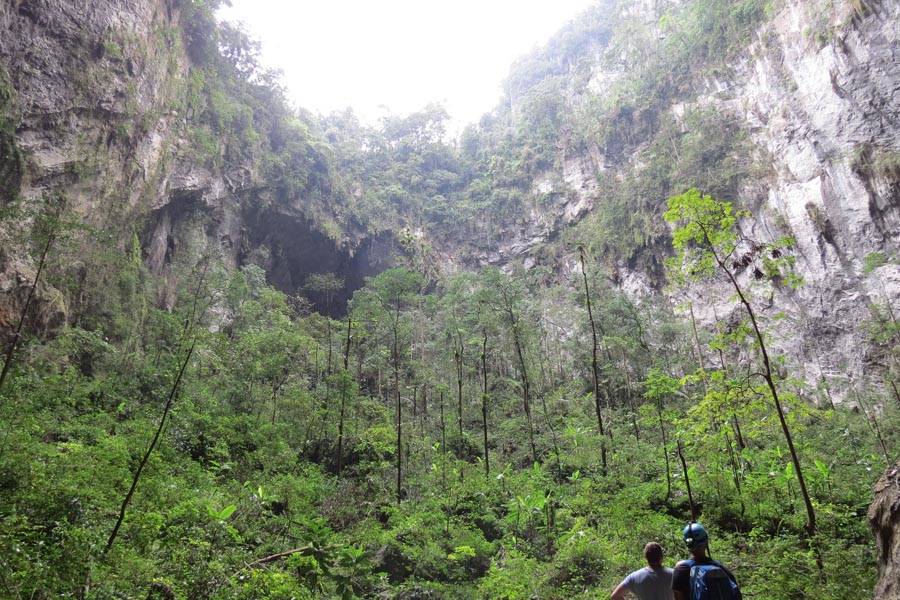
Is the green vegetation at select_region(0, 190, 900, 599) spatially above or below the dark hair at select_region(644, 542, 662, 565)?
above

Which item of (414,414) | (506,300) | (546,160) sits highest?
(546,160)

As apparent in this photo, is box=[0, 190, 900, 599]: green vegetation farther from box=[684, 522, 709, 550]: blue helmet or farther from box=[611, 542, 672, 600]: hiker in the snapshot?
box=[684, 522, 709, 550]: blue helmet

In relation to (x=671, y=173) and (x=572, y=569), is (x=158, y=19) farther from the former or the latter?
(x=671, y=173)

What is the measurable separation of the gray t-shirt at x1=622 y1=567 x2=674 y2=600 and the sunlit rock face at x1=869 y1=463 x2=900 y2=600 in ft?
5.64

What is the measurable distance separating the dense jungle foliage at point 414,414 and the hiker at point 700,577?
2892 millimetres

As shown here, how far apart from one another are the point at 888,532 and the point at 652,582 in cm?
216

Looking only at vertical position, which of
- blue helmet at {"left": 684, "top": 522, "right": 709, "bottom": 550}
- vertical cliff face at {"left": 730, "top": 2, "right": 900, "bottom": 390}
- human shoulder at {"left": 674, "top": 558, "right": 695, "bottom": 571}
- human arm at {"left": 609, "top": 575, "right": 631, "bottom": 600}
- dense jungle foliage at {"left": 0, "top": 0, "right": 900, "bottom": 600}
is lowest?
human arm at {"left": 609, "top": 575, "right": 631, "bottom": 600}

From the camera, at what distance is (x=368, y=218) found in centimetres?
3781

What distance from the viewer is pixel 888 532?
4027 millimetres

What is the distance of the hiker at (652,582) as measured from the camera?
3.63 meters

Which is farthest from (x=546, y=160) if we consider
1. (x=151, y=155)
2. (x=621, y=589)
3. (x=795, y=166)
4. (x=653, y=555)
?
(x=621, y=589)

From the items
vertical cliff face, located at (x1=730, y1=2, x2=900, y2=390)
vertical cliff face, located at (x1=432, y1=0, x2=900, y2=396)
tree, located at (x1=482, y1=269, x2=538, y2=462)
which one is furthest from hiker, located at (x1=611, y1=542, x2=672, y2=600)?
vertical cliff face, located at (x1=730, y1=2, x2=900, y2=390)

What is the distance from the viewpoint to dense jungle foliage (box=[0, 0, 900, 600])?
6.30m

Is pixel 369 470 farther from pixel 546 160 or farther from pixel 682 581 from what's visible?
pixel 546 160
